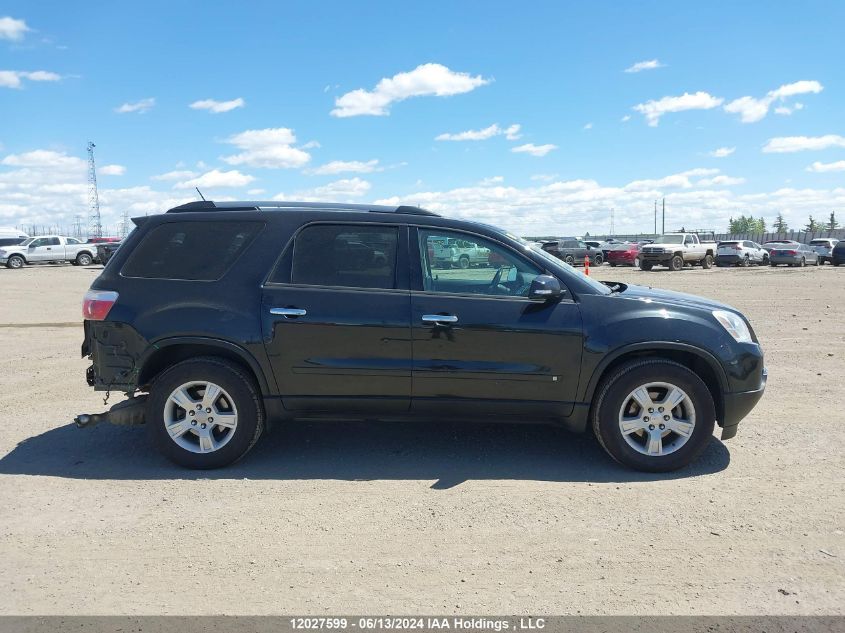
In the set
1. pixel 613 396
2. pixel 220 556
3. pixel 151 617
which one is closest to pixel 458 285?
pixel 613 396

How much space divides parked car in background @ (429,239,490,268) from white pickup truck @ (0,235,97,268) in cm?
3876

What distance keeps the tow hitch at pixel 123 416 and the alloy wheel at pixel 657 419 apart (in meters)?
3.43

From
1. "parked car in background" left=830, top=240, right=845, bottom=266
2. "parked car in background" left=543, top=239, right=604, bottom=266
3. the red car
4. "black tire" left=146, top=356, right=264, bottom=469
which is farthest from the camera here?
"parked car in background" left=543, top=239, right=604, bottom=266

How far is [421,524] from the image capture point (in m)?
3.74

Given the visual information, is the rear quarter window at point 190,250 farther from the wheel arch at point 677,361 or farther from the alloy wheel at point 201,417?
the wheel arch at point 677,361

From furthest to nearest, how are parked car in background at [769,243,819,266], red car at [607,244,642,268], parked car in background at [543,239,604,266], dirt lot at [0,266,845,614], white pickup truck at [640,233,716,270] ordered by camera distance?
1. parked car in background at [543,239,604,266]
2. red car at [607,244,642,268]
3. parked car in background at [769,243,819,266]
4. white pickup truck at [640,233,716,270]
5. dirt lot at [0,266,845,614]

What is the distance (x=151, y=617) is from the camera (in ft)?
9.38

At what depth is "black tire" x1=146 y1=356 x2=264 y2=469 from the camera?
4.54m

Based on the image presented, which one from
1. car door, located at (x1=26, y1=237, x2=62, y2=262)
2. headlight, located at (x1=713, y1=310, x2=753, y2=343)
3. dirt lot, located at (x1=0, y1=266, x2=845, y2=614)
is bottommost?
dirt lot, located at (x1=0, y1=266, x2=845, y2=614)

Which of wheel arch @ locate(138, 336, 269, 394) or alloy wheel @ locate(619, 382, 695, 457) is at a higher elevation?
wheel arch @ locate(138, 336, 269, 394)

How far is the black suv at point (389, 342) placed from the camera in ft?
14.7

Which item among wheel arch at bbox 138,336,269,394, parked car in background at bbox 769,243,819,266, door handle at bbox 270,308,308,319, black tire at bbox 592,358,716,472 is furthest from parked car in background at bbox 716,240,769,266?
wheel arch at bbox 138,336,269,394

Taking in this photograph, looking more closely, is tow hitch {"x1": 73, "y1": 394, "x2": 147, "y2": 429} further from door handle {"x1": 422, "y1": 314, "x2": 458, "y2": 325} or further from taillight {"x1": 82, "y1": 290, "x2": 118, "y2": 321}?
door handle {"x1": 422, "y1": 314, "x2": 458, "y2": 325}

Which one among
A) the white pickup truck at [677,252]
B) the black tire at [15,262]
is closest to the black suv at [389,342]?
the white pickup truck at [677,252]
